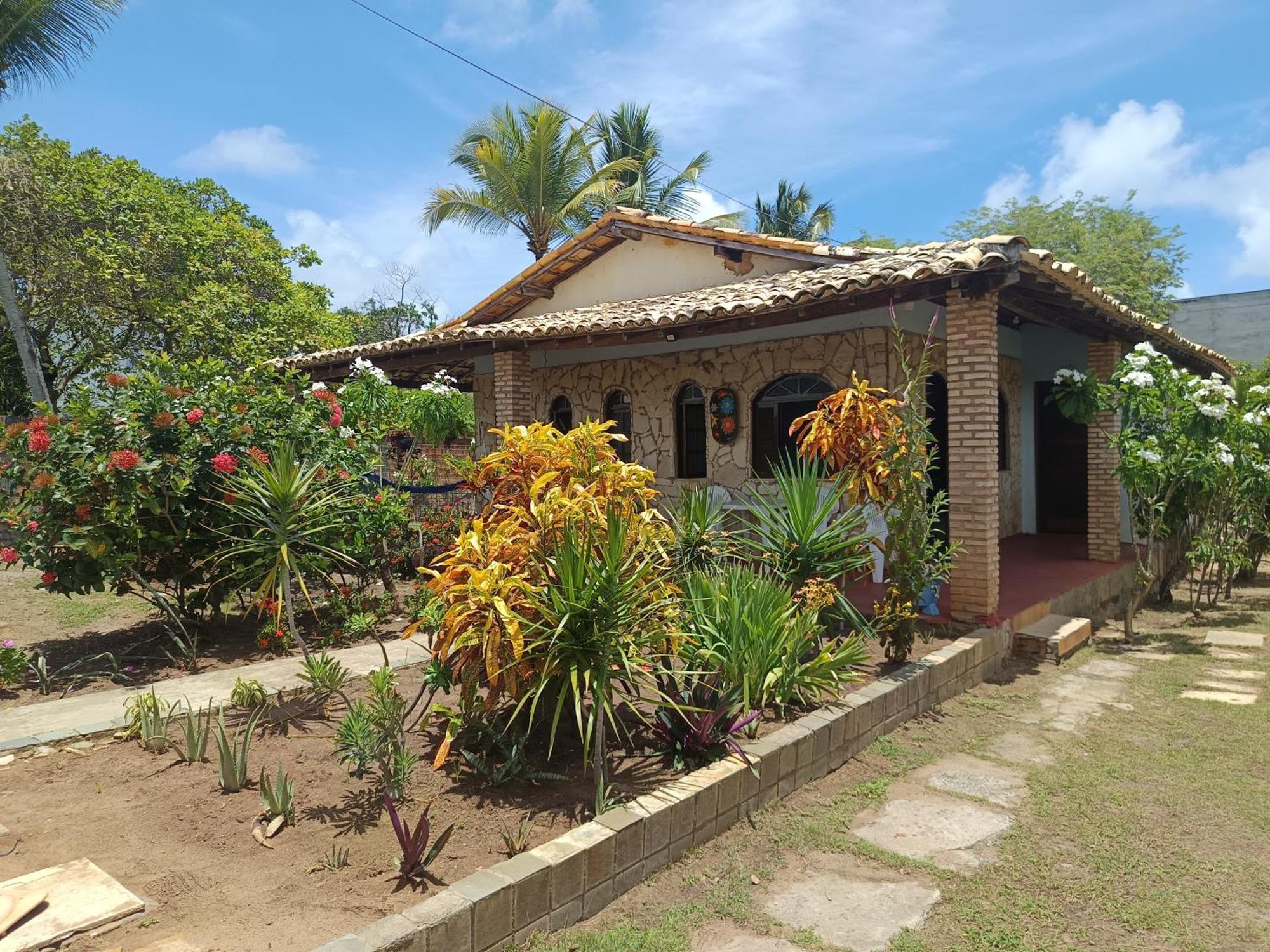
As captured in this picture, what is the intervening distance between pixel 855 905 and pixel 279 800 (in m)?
2.41

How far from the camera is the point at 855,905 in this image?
3.14 metres

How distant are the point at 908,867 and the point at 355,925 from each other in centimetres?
228

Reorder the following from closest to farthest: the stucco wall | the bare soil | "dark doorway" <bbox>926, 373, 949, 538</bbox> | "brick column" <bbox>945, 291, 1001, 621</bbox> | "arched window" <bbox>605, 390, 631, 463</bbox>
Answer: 1. the bare soil
2. "brick column" <bbox>945, 291, 1001, 621</bbox>
3. the stucco wall
4. "dark doorway" <bbox>926, 373, 949, 538</bbox>
5. "arched window" <bbox>605, 390, 631, 463</bbox>

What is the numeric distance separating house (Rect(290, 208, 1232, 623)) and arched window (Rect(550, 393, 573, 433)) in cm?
5

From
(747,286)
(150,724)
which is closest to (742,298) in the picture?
(747,286)

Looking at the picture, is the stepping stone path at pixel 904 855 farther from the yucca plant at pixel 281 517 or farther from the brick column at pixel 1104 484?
the brick column at pixel 1104 484

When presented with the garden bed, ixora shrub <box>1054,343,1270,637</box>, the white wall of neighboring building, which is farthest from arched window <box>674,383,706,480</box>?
the garden bed

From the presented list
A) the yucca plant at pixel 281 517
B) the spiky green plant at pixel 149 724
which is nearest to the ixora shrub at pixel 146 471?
the yucca plant at pixel 281 517

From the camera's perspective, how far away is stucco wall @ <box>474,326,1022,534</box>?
925 cm

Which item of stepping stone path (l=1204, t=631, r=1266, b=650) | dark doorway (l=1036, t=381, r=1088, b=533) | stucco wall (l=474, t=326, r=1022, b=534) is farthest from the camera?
dark doorway (l=1036, t=381, r=1088, b=533)

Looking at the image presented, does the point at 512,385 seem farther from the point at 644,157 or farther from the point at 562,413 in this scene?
the point at 644,157

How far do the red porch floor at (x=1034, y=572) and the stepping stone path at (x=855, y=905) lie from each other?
3.79 m

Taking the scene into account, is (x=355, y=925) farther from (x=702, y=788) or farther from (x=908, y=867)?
(x=908, y=867)

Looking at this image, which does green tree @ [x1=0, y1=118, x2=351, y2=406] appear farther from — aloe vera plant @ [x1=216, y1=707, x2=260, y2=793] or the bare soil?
aloe vera plant @ [x1=216, y1=707, x2=260, y2=793]
